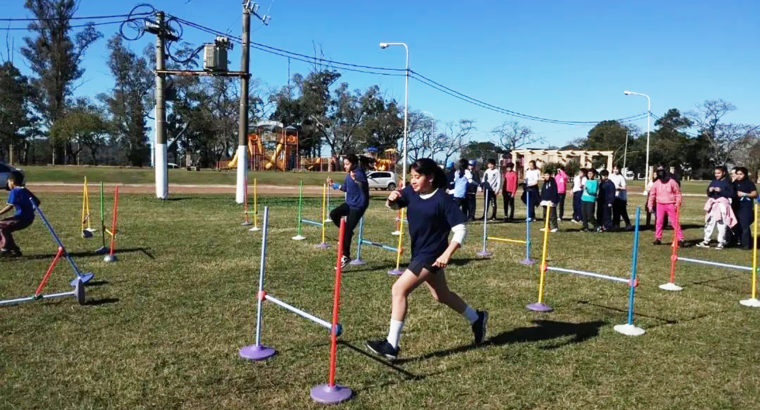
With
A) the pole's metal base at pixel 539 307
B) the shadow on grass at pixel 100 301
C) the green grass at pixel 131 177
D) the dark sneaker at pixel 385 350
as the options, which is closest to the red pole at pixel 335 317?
the dark sneaker at pixel 385 350

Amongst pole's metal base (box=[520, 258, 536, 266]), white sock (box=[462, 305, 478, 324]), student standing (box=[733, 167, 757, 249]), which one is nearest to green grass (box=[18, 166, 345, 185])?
pole's metal base (box=[520, 258, 536, 266])

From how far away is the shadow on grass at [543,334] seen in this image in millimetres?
5368

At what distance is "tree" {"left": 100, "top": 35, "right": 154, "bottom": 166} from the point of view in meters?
64.2

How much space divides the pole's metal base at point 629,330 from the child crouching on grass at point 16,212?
895cm

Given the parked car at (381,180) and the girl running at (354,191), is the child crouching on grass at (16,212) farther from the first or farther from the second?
the parked car at (381,180)

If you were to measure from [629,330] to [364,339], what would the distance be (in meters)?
2.92

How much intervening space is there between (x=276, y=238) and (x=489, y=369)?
858 cm

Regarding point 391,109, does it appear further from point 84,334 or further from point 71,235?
point 84,334

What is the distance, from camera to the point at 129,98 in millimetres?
65250

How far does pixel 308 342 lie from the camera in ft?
18.0

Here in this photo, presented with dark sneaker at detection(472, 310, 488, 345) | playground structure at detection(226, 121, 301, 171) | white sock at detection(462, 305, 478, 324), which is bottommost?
dark sneaker at detection(472, 310, 488, 345)

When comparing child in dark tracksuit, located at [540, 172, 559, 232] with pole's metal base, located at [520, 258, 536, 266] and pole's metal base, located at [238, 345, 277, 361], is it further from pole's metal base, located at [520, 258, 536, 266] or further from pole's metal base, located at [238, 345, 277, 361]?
pole's metal base, located at [238, 345, 277, 361]

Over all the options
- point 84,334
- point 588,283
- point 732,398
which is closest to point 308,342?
point 84,334

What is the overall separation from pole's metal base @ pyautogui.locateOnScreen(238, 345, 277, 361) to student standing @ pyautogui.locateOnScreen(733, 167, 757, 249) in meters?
11.8
